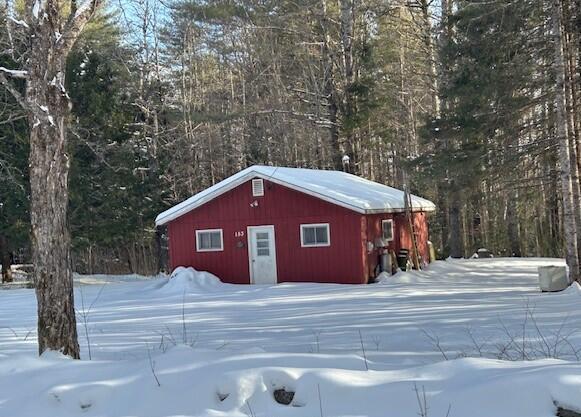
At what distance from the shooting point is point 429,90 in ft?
94.3

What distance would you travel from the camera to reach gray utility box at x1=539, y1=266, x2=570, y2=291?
44.1 feet

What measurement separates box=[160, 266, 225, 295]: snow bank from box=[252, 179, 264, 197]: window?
9.49 ft

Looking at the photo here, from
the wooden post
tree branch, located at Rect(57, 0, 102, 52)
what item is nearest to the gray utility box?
the wooden post

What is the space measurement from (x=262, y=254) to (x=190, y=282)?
2304mm

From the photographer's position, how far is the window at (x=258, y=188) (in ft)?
60.4

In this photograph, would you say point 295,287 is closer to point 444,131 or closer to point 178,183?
point 444,131

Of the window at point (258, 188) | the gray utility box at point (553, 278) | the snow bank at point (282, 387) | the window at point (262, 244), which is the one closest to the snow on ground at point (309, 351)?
the snow bank at point (282, 387)

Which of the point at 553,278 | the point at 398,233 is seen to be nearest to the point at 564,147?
the point at 553,278

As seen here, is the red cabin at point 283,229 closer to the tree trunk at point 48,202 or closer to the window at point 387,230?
the window at point 387,230

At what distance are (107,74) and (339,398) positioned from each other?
944 inches

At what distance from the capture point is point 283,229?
717 inches

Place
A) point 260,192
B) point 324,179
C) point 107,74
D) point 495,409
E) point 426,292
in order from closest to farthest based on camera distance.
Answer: point 495,409, point 426,292, point 260,192, point 324,179, point 107,74

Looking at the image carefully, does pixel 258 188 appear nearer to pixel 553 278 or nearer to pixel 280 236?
pixel 280 236

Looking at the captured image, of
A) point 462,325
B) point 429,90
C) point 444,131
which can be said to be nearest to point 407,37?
point 429,90
